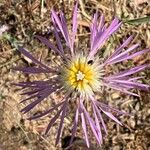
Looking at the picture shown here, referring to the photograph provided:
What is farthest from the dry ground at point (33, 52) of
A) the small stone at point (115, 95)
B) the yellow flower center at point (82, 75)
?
the yellow flower center at point (82, 75)

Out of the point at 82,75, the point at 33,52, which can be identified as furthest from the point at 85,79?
the point at 33,52

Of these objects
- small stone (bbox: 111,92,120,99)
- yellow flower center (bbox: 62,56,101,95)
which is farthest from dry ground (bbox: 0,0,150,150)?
yellow flower center (bbox: 62,56,101,95)

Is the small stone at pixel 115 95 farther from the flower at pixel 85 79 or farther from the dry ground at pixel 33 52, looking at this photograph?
the flower at pixel 85 79

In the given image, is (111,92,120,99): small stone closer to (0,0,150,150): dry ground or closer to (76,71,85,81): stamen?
(0,0,150,150): dry ground

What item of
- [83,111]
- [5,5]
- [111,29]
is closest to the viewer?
[111,29]

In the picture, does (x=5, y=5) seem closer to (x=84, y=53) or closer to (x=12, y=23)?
(x=12, y=23)

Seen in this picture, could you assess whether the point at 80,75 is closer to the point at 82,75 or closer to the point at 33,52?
the point at 82,75

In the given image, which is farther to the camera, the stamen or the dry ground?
the dry ground

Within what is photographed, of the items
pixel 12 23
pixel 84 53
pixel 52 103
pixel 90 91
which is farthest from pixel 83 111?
pixel 12 23
